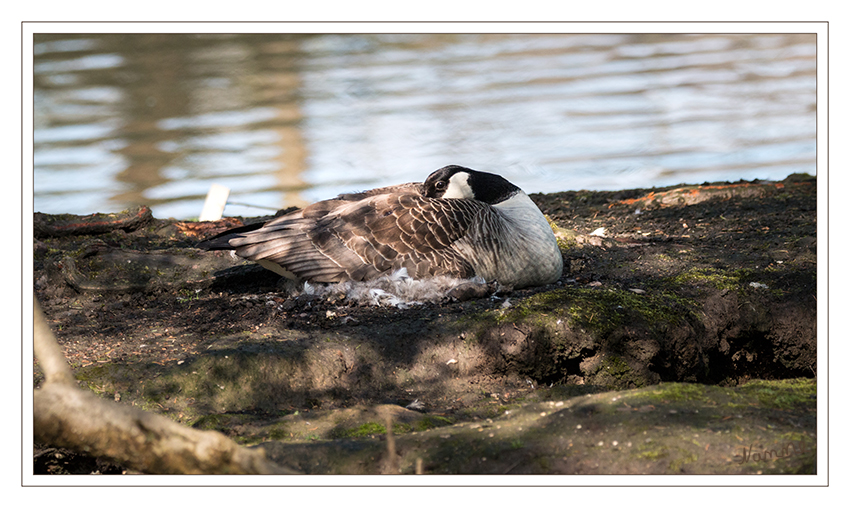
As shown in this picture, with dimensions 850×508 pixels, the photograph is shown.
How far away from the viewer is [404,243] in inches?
224

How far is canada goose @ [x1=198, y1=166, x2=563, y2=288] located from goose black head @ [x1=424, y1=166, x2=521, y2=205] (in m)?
0.31

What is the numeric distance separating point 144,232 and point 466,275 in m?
4.35

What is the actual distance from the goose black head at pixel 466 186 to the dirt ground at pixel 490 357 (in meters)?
0.98

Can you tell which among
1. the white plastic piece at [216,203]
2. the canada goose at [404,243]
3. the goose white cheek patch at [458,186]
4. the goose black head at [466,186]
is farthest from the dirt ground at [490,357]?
the white plastic piece at [216,203]

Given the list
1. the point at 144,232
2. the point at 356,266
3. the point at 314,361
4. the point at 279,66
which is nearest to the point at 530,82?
the point at 279,66

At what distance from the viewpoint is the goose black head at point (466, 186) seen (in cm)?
640

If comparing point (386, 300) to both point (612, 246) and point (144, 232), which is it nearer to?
point (612, 246)

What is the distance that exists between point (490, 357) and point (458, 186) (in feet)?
6.79

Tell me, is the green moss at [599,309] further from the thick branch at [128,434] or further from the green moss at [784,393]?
the thick branch at [128,434]

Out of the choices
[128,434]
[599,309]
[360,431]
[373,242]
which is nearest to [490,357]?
[599,309]

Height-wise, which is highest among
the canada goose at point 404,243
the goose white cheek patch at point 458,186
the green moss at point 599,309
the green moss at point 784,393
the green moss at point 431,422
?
the goose white cheek patch at point 458,186

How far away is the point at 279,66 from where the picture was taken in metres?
22.1
